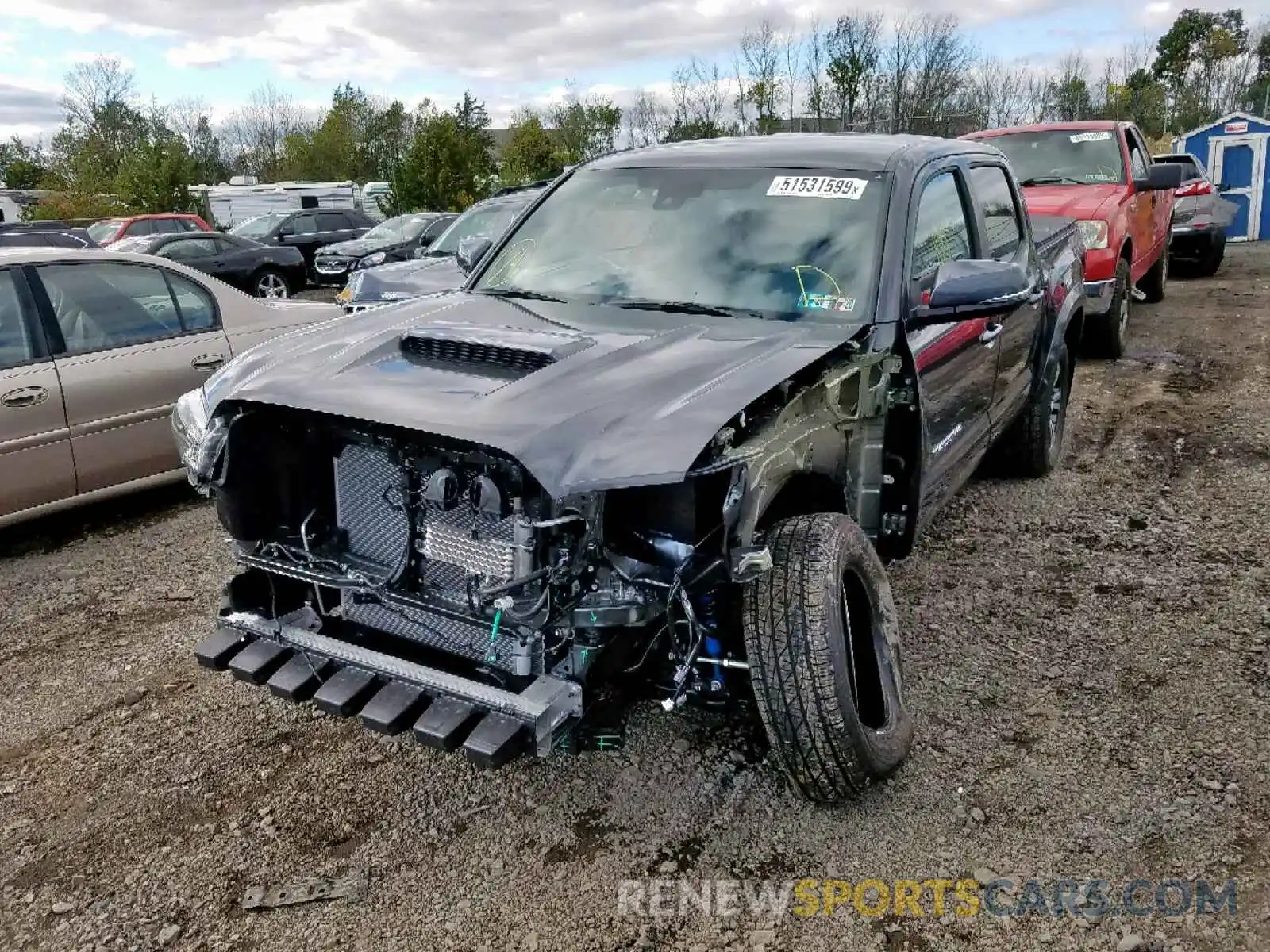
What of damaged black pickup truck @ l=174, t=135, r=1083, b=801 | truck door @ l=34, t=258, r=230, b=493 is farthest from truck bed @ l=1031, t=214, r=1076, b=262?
truck door @ l=34, t=258, r=230, b=493

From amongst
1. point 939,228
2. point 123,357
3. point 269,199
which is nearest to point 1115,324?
point 939,228

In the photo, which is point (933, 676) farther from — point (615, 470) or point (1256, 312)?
point (1256, 312)

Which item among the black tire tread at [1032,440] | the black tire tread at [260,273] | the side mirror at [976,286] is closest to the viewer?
the side mirror at [976,286]

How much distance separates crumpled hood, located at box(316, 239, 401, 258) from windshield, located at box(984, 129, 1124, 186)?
9.20 meters

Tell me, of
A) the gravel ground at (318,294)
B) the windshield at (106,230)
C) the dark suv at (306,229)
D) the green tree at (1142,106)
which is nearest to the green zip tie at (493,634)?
the gravel ground at (318,294)

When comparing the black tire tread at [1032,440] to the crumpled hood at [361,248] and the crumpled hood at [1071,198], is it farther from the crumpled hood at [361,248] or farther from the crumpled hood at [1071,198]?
the crumpled hood at [361,248]

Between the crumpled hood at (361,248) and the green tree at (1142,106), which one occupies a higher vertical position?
the green tree at (1142,106)

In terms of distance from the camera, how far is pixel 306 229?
67.6 ft

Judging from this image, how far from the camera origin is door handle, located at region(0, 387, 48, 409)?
16.2 ft

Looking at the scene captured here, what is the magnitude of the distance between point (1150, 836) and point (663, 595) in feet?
5.01

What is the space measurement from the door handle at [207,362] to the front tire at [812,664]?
4048 mm

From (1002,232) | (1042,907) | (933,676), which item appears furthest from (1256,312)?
(1042,907)

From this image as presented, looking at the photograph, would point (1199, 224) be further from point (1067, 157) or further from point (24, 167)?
point (24, 167)

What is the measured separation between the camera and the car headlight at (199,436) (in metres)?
3.02
